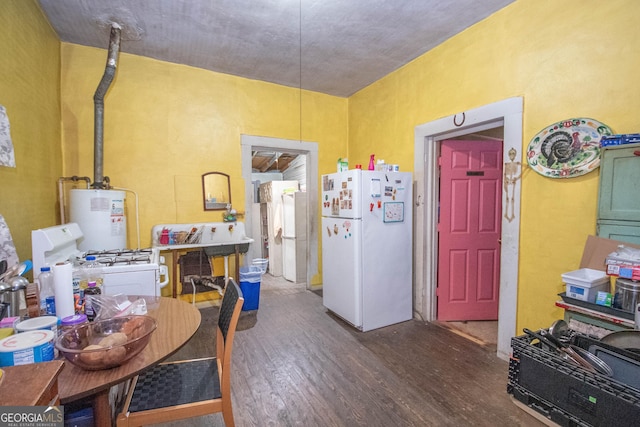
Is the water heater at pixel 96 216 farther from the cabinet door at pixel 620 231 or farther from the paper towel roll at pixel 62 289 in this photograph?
the cabinet door at pixel 620 231

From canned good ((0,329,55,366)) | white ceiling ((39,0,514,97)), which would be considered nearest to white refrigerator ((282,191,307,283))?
white ceiling ((39,0,514,97))

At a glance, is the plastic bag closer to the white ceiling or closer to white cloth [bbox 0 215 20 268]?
white cloth [bbox 0 215 20 268]

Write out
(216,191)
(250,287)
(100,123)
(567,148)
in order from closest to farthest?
(567,148) → (100,123) → (250,287) → (216,191)

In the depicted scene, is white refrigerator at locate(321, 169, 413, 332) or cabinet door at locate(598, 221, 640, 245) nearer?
cabinet door at locate(598, 221, 640, 245)

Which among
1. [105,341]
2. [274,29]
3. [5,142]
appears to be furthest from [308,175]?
[105,341]

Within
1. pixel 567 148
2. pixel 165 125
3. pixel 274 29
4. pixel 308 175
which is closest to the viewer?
pixel 567 148

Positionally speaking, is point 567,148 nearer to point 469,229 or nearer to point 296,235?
point 469,229

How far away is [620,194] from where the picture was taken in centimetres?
164

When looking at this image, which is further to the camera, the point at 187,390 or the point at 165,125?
the point at 165,125

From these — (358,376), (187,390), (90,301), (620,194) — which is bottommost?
(358,376)

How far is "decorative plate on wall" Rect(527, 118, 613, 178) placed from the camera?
1.88 meters

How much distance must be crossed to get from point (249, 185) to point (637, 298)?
361cm

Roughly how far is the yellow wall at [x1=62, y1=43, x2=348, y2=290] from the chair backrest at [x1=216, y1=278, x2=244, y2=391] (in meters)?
2.26

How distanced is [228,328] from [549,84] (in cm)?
266
